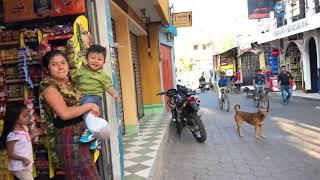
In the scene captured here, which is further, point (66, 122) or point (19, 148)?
point (19, 148)

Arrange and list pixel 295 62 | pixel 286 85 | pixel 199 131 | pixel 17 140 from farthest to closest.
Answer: pixel 295 62 < pixel 286 85 < pixel 199 131 < pixel 17 140

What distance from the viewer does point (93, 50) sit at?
148 inches

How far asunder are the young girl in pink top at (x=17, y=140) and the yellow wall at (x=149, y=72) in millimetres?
10198

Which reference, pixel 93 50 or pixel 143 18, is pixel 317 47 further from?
pixel 93 50

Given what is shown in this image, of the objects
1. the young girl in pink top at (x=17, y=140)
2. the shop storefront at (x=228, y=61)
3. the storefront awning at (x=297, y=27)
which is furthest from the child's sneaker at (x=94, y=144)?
the shop storefront at (x=228, y=61)

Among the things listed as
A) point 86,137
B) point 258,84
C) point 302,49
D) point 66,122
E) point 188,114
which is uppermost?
point 302,49

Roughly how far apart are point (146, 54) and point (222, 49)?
89.7ft

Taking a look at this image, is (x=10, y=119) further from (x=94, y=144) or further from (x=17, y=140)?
(x=94, y=144)

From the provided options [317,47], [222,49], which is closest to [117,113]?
[317,47]

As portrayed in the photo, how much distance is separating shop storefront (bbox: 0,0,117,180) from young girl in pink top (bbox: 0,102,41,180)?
0.94 m

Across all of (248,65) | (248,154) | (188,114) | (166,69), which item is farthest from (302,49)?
(248,154)

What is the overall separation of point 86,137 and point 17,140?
0.71m

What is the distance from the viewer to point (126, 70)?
32.6ft

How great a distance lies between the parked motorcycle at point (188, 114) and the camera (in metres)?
9.05
